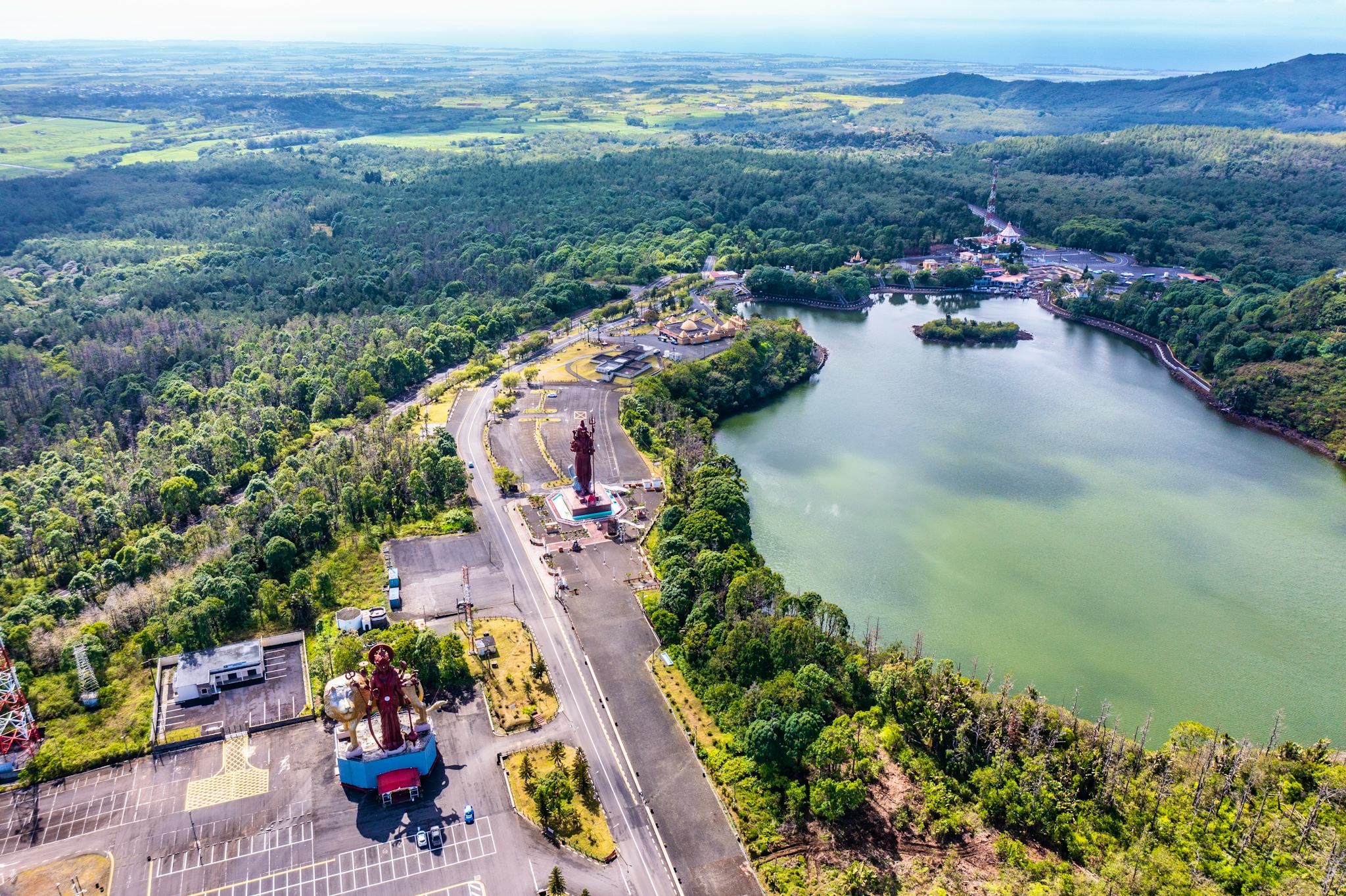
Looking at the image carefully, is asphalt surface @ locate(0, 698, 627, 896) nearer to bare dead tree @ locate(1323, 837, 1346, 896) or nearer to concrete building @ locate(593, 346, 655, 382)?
bare dead tree @ locate(1323, 837, 1346, 896)

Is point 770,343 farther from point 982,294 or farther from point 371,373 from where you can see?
point 982,294

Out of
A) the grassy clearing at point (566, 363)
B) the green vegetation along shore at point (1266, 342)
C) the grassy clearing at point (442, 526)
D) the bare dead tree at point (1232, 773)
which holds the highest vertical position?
the green vegetation along shore at point (1266, 342)

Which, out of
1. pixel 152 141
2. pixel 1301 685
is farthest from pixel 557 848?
pixel 152 141

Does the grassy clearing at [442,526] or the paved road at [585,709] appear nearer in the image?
the paved road at [585,709]

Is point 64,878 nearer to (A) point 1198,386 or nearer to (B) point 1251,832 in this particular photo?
(B) point 1251,832

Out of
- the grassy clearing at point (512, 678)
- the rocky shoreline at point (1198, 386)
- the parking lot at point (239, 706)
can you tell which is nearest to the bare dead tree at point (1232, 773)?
the grassy clearing at point (512, 678)

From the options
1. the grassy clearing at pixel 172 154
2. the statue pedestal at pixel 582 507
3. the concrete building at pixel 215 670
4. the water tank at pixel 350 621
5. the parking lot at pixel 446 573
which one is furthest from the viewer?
the grassy clearing at pixel 172 154

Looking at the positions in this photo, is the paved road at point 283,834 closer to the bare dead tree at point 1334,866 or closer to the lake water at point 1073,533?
the lake water at point 1073,533

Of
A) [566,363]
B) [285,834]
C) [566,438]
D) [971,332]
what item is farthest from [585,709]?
[971,332]

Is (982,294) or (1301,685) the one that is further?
(982,294)
